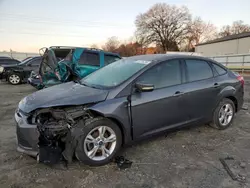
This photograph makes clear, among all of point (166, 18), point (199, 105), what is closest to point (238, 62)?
point (199, 105)

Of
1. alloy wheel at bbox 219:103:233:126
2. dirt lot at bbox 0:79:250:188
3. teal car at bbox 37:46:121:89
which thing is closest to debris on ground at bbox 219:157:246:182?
dirt lot at bbox 0:79:250:188

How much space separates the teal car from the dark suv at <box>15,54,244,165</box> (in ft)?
9.46

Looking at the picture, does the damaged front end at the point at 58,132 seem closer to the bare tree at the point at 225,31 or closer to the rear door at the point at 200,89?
the rear door at the point at 200,89

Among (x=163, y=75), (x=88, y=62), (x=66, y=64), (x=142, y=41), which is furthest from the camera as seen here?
(x=142, y=41)

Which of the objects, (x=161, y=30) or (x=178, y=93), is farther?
(x=161, y=30)

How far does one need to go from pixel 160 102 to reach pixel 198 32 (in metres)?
59.0

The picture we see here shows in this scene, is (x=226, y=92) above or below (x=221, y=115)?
above

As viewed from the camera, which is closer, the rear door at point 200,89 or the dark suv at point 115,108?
the dark suv at point 115,108

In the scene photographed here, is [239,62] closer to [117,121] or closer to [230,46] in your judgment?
[117,121]

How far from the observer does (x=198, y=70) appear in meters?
3.91

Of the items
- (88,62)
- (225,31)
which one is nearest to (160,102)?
(88,62)

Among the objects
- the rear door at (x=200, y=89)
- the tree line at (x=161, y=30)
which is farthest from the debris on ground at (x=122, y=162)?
the tree line at (x=161, y=30)

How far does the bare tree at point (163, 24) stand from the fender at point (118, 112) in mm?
46909

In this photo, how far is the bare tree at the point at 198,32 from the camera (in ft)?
171
